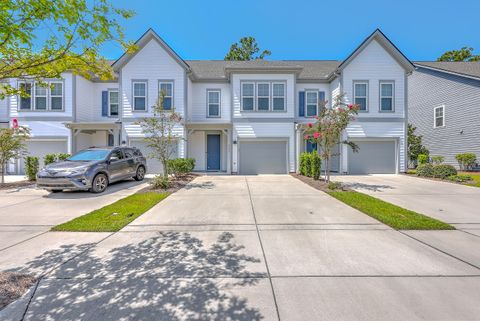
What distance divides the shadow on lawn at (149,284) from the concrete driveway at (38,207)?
1718mm

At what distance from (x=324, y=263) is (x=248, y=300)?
1425 millimetres

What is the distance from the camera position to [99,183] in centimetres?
876

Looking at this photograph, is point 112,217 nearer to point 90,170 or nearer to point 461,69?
point 90,170

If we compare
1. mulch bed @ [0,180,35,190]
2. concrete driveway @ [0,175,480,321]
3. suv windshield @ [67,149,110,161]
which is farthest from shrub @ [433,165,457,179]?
mulch bed @ [0,180,35,190]

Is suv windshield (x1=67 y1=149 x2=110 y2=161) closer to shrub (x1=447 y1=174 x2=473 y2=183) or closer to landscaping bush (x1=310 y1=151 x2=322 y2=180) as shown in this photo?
landscaping bush (x1=310 y1=151 x2=322 y2=180)

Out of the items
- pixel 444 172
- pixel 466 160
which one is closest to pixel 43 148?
pixel 444 172

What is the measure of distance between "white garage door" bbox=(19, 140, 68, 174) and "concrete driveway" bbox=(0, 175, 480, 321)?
13.0 meters

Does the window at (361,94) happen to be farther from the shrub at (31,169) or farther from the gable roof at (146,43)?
the shrub at (31,169)

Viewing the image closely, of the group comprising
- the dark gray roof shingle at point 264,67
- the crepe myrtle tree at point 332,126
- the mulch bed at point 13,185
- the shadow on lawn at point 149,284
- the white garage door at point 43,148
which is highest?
the dark gray roof shingle at point 264,67

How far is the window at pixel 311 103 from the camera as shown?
15.9m

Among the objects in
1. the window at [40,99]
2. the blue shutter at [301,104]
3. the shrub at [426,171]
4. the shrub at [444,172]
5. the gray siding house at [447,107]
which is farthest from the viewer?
the blue shutter at [301,104]

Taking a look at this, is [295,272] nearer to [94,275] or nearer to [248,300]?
[248,300]

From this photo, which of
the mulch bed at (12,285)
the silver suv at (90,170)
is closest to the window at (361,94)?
the silver suv at (90,170)

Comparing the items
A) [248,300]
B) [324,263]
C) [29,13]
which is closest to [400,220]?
[324,263]
